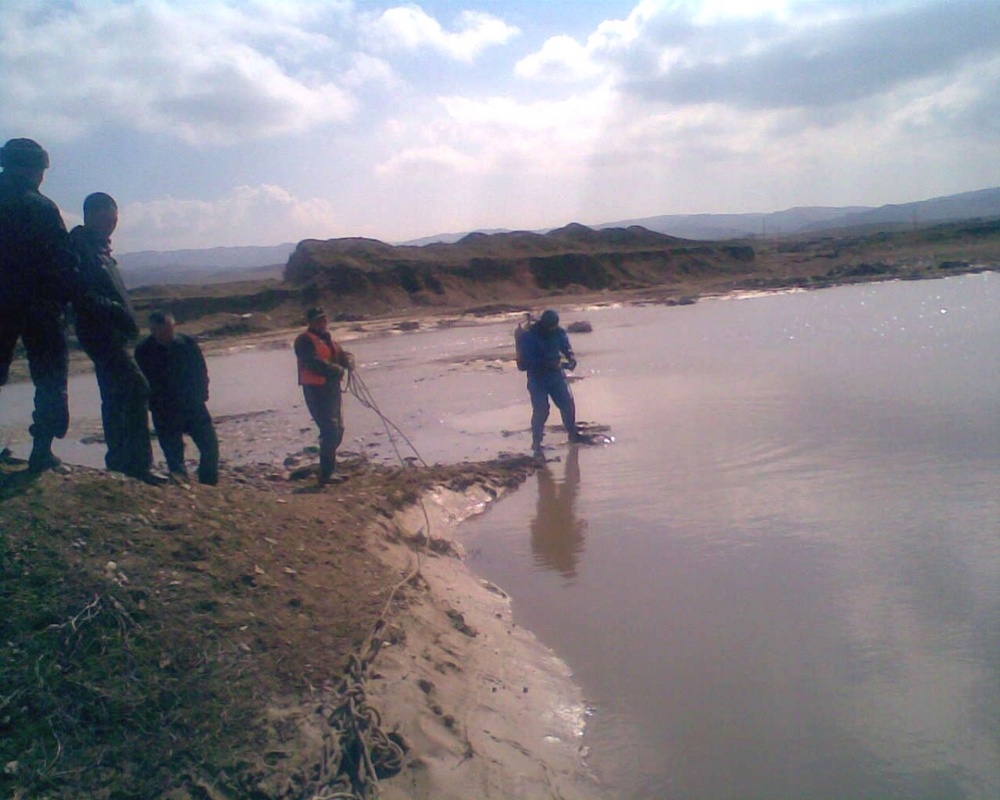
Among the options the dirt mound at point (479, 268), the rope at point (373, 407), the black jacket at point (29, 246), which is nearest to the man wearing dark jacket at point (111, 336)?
the black jacket at point (29, 246)

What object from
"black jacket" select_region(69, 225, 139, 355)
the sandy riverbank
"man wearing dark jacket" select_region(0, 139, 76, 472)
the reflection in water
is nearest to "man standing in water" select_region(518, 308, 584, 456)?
the reflection in water

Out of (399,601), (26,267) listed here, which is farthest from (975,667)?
(26,267)

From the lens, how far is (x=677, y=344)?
2114 cm

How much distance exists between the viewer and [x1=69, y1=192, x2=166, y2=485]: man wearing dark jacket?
522 cm

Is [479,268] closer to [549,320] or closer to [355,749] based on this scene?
[549,320]

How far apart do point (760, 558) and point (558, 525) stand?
185 cm

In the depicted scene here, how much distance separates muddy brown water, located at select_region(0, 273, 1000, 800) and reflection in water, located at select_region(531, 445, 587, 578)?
0.10 feet

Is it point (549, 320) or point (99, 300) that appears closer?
point (99, 300)

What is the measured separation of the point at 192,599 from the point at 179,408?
324cm

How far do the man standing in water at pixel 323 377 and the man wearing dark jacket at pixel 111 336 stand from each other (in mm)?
2184

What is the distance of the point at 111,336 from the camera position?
5.39m

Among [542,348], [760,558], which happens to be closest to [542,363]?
[542,348]

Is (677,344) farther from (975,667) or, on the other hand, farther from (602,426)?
(975,667)

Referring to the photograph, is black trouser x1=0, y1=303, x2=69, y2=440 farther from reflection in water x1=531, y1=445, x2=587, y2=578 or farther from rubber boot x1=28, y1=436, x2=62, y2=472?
reflection in water x1=531, y1=445, x2=587, y2=578
